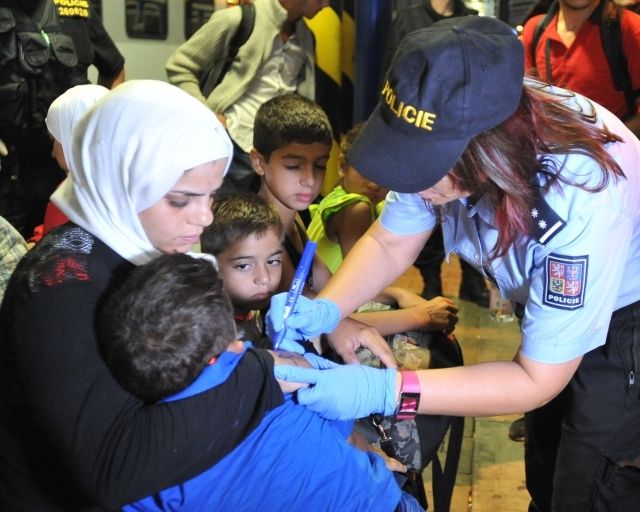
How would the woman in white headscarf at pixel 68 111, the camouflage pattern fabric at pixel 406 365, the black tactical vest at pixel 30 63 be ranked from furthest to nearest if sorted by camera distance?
the black tactical vest at pixel 30 63 → the woman in white headscarf at pixel 68 111 → the camouflage pattern fabric at pixel 406 365

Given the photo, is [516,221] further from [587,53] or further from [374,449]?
[587,53]

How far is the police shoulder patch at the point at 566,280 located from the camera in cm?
123

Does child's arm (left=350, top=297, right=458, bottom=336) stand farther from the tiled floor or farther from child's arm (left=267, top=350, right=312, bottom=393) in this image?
the tiled floor

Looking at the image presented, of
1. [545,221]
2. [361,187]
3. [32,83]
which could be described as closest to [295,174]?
[361,187]

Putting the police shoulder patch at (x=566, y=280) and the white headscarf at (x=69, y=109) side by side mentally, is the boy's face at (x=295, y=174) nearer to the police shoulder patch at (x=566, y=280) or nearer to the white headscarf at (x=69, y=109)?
the white headscarf at (x=69, y=109)

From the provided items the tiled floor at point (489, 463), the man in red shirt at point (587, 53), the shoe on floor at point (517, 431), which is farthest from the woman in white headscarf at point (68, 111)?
the shoe on floor at point (517, 431)

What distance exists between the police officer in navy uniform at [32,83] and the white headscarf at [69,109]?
53cm

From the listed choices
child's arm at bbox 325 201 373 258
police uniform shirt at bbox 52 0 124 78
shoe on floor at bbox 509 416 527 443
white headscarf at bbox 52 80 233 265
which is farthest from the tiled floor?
police uniform shirt at bbox 52 0 124 78

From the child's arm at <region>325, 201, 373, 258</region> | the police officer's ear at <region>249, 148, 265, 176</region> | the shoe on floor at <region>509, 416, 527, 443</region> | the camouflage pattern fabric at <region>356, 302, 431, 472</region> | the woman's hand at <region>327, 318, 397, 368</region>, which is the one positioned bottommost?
the shoe on floor at <region>509, 416, 527, 443</region>

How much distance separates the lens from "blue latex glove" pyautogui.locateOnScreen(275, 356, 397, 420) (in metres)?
1.23

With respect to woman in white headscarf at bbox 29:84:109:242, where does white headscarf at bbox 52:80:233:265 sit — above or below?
above

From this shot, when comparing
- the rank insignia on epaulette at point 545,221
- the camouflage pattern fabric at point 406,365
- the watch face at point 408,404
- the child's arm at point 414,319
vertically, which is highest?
the rank insignia on epaulette at point 545,221

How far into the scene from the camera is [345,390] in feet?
4.14

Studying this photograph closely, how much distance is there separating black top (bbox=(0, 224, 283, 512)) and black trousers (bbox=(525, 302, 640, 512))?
2.28 ft
